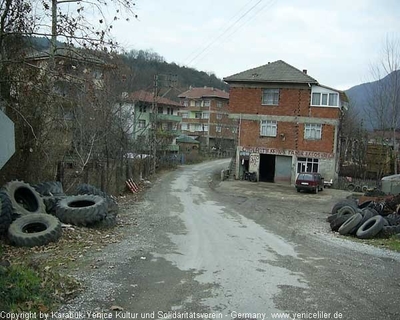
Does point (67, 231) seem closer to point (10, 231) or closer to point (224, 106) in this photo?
point (10, 231)

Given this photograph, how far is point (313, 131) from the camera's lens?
3959 centimetres

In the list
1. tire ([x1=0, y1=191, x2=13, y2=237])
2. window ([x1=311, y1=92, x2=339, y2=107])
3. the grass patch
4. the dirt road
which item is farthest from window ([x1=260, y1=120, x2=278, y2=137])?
the grass patch

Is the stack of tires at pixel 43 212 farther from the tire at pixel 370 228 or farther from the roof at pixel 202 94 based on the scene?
the roof at pixel 202 94

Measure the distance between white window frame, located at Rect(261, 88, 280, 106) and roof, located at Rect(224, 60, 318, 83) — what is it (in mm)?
1070

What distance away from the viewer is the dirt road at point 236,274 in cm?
621

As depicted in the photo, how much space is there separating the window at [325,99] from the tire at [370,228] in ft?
85.8

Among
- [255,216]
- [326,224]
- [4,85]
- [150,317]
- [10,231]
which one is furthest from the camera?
[255,216]

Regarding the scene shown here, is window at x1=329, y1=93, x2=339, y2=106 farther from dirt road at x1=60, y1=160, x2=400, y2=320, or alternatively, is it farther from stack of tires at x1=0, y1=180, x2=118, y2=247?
stack of tires at x1=0, y1=180, x2=118, y2=247

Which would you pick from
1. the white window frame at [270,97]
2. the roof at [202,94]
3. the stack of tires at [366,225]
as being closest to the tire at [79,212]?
the stack of tires at [366,225]

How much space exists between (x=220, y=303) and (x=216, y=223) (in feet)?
31.8

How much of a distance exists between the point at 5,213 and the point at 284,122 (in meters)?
32.8

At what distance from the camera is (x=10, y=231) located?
10.3m

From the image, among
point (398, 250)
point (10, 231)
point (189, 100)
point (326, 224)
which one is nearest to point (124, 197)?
point (326, 224)

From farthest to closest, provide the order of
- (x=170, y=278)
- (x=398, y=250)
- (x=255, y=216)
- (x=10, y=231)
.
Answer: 1. (x=255, y=216)
2. (x=398, y=250)
3. (x=10, y=231)
4. (x=170, y=278)
